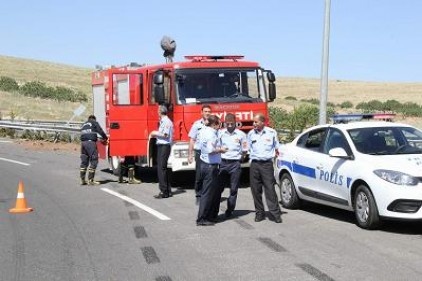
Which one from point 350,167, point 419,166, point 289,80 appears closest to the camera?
point 419,166

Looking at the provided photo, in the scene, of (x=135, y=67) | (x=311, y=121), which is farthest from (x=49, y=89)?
(x=135, y=67)

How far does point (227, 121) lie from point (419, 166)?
112 inches

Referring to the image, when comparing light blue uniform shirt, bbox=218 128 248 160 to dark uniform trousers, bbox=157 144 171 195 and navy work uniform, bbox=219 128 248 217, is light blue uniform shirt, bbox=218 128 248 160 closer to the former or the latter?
navy work uniform, bbox=219 128 248 217

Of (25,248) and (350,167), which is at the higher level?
(350,167)

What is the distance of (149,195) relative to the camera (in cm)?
1366

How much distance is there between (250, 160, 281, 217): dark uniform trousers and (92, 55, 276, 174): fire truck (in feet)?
12.2

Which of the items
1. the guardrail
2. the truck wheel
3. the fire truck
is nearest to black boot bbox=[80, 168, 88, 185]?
the fire truck

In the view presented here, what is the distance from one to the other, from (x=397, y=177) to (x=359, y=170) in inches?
24.8

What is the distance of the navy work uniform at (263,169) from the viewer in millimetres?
10188

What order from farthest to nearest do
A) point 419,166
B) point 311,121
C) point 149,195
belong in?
point 311,121
point 149,195
point 419,166

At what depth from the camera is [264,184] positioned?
10305 mm

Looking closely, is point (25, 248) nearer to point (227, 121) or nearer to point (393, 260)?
point (227, 121)

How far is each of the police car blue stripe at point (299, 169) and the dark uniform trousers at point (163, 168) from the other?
247 centimetres

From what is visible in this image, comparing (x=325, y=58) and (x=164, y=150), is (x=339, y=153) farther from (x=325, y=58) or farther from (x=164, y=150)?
(x=325, y=58)
